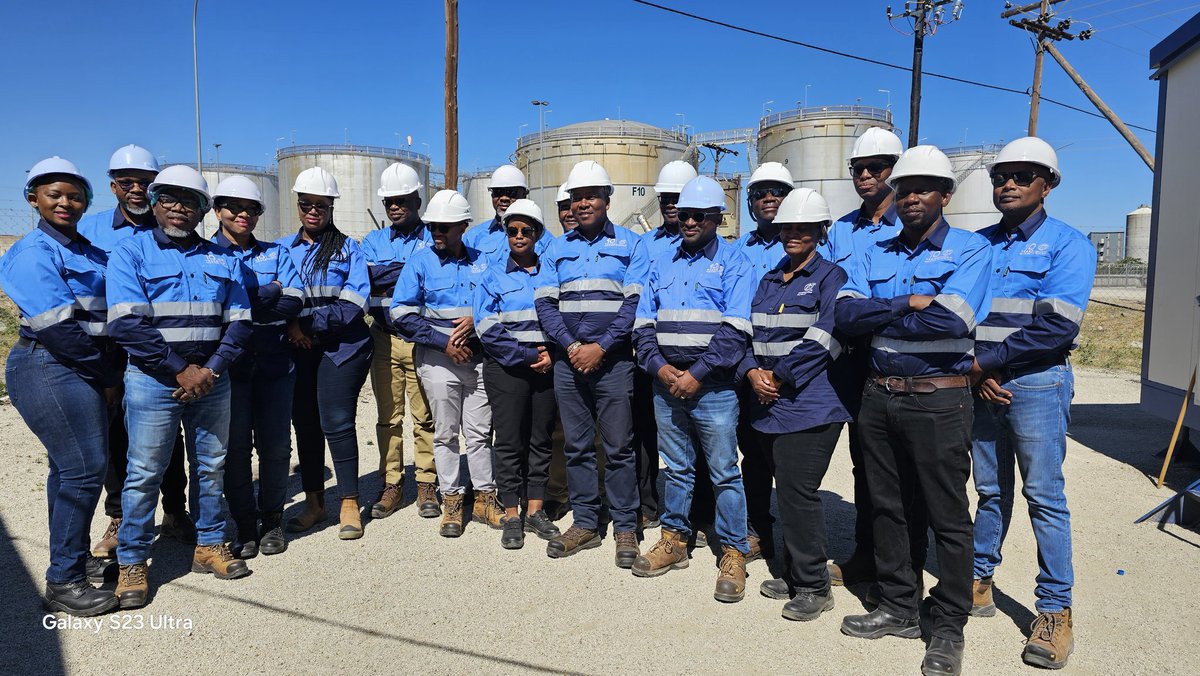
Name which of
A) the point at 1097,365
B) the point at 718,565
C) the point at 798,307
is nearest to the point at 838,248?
the point at 798,307

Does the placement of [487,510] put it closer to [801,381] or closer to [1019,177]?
[801,381]

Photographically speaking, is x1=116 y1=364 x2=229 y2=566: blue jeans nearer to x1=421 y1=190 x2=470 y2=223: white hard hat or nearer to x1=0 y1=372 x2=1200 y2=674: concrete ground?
x1=0 y1=372 x2=1200 y2=674: concrete ground

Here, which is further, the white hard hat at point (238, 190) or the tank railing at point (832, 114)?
the tank railing at point (832, 114)

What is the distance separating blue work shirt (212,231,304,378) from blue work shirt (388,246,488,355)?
0.70 metres

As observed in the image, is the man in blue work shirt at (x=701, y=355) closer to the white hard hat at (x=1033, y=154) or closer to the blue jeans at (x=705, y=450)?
the blue jeans at (x=705, y=450)

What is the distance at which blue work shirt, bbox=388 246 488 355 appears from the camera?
16.5 feet

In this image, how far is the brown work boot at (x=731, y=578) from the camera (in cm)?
403

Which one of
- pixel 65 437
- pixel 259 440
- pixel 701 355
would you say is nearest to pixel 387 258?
pixel 259 440

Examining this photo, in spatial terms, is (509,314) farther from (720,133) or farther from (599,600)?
(720,133)

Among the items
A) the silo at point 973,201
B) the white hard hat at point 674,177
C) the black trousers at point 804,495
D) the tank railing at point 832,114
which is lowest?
the black trousers at point 804,495

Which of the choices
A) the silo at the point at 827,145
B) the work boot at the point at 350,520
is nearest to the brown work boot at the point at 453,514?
the work boot at the point at 350,520

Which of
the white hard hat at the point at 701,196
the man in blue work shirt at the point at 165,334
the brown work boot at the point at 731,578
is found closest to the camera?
the man in blue work shirt at the point at 165,334

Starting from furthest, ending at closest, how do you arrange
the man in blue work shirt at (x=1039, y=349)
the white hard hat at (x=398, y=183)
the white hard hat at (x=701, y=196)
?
1. the white hard hat at (x=398, y=183)
2. the white hard hat at (x=701, y=196)
3. the man in blue work shirt at (x=1039, y=349)

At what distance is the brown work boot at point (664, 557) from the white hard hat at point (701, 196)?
6.70 feet
